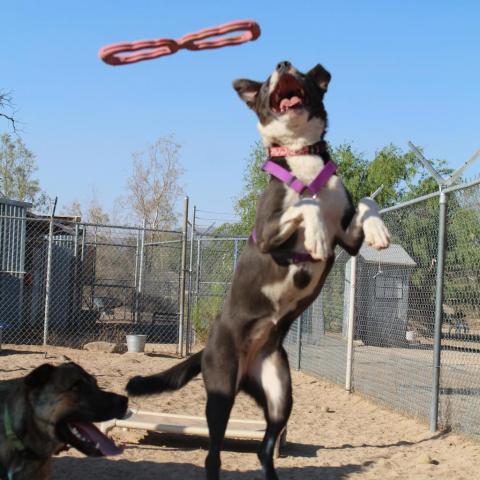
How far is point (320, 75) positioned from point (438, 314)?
429cm

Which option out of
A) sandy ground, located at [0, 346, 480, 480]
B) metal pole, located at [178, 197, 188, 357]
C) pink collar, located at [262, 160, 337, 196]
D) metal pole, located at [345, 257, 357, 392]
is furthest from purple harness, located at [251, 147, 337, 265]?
Answer: metal pole, located at [178, 197, 188, 357]

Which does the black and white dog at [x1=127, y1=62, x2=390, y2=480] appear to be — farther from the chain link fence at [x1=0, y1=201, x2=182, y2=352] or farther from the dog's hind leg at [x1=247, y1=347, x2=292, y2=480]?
the chain link fence at [x1=0, y1=201, x2=182, y2=352]

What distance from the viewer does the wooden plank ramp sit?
18.7ft

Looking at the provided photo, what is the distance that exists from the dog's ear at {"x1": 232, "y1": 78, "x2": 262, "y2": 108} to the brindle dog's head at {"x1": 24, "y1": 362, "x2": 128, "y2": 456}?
1.78 m

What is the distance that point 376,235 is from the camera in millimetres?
3312

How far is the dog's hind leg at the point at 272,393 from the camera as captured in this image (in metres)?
3.94

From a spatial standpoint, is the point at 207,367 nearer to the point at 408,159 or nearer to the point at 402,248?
the point at 402,248

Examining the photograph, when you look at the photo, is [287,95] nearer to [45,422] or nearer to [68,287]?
[45,422]

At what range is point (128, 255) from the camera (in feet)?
66.6

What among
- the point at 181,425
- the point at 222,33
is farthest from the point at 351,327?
the point at 222,33

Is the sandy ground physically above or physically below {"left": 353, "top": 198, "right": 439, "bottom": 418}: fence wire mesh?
below

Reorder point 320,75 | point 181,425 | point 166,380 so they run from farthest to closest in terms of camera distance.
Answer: point 181,425 < point 166,380 < point 320,75

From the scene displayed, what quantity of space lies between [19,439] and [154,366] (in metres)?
7.15

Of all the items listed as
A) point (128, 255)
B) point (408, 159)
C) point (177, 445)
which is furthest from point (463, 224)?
point (408, 159)
